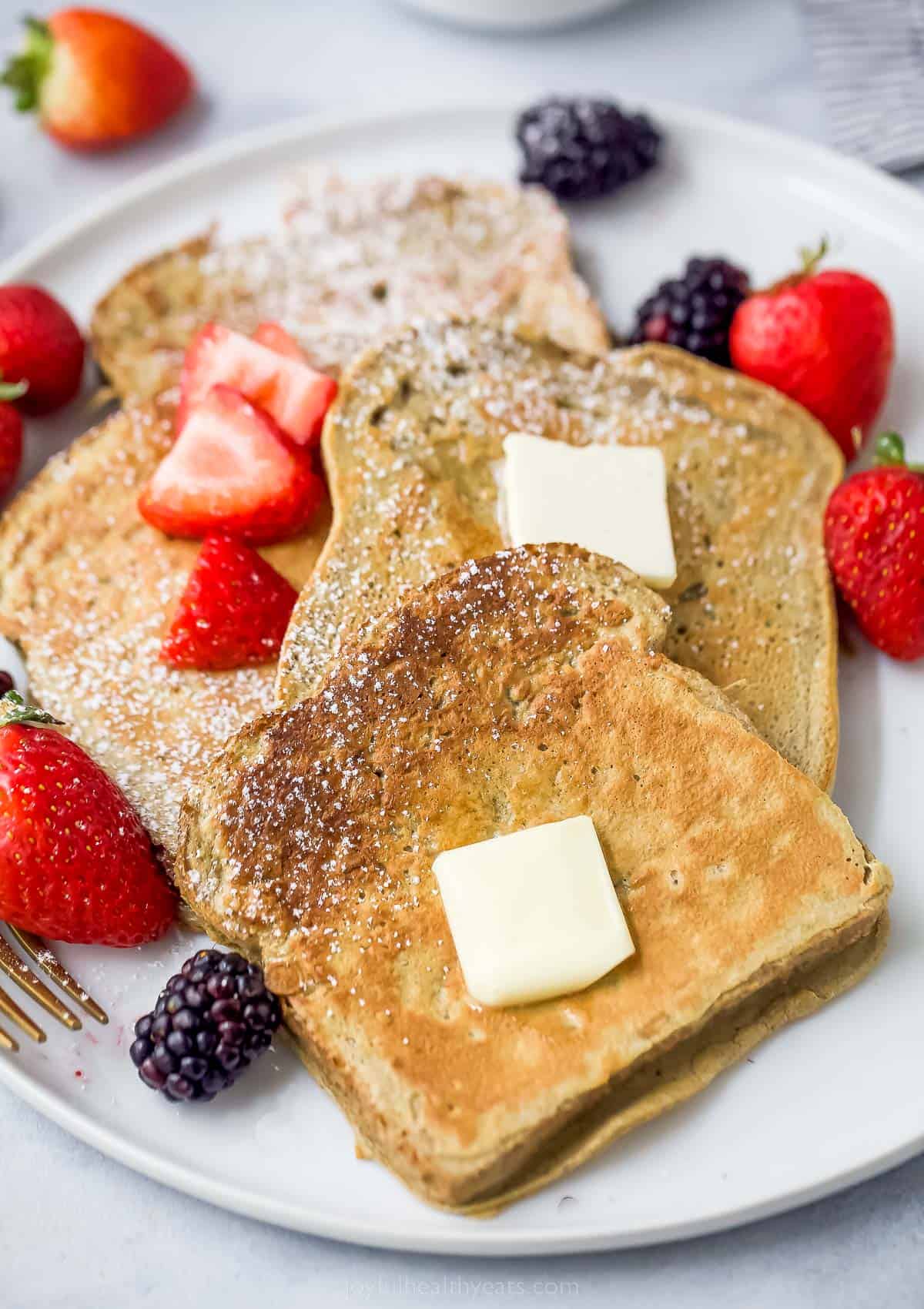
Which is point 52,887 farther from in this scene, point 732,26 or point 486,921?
point 732,26

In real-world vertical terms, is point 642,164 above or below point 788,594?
above

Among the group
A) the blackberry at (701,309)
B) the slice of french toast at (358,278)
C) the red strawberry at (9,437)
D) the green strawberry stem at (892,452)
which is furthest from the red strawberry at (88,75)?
the green strawberry stem at (892,452)

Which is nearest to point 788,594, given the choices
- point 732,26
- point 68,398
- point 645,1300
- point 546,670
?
point 546,670

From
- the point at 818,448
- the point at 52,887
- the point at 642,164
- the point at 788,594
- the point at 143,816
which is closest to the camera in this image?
the point at 52,887

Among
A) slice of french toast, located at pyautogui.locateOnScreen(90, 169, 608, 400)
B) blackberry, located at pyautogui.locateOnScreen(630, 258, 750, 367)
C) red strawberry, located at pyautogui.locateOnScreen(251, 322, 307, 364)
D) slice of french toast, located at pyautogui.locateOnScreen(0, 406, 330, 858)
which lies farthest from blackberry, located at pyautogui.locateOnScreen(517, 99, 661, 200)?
slice of french toast, located at pyautogui.locateOnScreen(0, 406, 330, 858)

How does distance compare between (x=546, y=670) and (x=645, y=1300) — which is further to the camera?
(x=546, y=670)

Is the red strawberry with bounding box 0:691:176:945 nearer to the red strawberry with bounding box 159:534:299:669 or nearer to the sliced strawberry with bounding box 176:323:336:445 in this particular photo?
the red strawberry with bounding box 159:534:299:669
